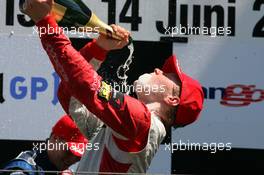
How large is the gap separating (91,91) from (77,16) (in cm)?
42

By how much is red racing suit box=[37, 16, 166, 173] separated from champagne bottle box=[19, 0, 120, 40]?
0.09 m

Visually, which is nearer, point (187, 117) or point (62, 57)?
point (62, 57)

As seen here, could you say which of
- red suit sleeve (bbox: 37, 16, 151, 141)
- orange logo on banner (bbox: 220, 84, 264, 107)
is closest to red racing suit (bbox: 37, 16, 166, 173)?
red suit sleeve (bbox: 37, 16, 151, 141)

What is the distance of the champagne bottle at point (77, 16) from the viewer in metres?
2.58

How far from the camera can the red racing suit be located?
90.0 inches

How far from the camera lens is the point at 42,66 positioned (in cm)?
338

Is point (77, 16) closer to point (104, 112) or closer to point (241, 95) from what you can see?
point (104, 112)

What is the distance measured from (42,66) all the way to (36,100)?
135 mm

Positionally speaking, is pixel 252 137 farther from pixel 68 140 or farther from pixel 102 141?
pixel 102 141

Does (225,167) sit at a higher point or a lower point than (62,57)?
lower

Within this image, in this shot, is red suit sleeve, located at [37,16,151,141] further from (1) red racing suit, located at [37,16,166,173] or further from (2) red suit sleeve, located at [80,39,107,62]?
(2) red suit sleeve, located at [80,39,107,62]

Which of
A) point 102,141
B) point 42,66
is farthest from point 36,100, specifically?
point 102,141

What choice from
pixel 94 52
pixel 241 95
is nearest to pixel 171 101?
pixel 94 52

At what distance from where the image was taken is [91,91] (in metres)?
2.34
